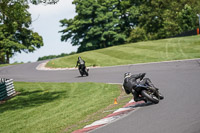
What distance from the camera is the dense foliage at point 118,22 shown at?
210 feet

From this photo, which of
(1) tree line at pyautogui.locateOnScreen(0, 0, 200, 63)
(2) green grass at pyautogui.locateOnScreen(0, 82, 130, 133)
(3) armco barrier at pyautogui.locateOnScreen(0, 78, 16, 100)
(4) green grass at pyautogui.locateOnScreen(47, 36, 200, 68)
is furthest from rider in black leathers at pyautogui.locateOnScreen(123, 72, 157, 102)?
(1) tree line at pyautogui.locateOnScreen(0, 0, 200, 63)

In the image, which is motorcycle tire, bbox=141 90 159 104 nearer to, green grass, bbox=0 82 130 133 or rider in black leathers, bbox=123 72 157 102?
rider in black leathers, bbox=123 72 157 102

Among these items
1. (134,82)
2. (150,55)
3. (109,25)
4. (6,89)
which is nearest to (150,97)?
(134,82)

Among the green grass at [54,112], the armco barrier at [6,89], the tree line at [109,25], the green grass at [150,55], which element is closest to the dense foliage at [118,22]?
the tree line at [109,25]

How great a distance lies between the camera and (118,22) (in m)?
67.6

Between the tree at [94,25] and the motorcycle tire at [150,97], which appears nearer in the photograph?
the motorcycle tire at [150,97]

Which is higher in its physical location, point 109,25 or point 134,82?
point 109,25

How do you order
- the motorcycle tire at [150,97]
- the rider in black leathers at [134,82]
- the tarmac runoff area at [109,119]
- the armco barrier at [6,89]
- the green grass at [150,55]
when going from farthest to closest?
the green grass at [150,55], the armco barrier at [6,89], the rider in black leathers at [134,82], the motorcycle tire at [150,97], the tarmac runoff area at [109,119]

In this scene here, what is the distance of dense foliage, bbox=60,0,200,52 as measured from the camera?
210ft

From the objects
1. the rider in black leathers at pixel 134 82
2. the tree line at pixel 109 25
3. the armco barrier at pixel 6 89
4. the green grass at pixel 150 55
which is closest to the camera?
the rider in black leathers at pixel 134 82

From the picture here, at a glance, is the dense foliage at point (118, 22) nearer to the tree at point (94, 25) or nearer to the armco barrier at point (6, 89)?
the tree at point (94, 25)

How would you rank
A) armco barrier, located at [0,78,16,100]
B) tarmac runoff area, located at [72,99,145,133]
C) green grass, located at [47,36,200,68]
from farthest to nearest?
green grass, located at [47,36,200,68] → armco barrier, located at [0,78,16,100] → tarmac runoff area, located at [72,99,145,133]

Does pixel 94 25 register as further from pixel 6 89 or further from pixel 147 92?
pixel 147 92

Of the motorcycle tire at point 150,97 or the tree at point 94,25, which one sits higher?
the tree at point 94,25
